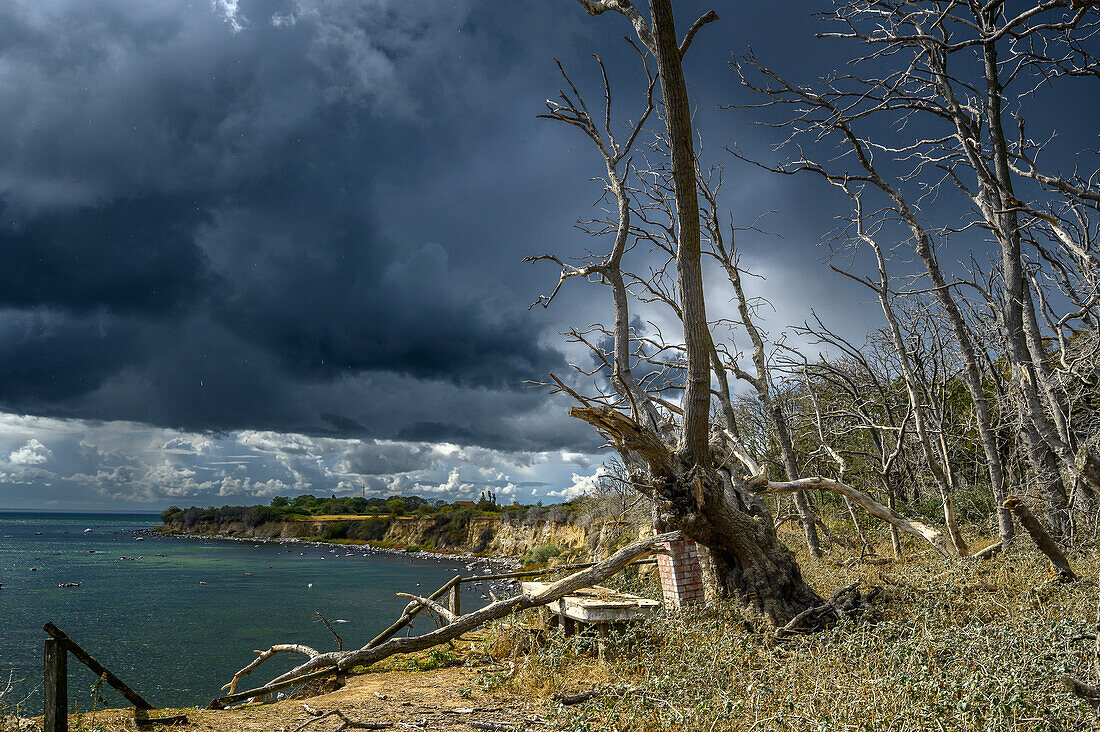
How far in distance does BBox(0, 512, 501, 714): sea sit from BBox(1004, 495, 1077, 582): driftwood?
28.0ft

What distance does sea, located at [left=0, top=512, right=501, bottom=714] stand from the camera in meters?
16.5

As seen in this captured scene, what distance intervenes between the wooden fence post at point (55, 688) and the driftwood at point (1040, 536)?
8535 millimetres

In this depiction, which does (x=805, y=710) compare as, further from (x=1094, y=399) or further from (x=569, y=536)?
(x=569, y=536)

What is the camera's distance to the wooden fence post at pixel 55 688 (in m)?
4.79

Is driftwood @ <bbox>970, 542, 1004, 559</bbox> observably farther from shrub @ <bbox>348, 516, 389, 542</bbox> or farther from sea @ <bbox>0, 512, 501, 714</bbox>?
shrub @ <bbox>348, 516, 389, 542</bbox>

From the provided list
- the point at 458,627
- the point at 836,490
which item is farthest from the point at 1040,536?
the point at 458,627

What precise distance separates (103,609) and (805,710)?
117 feet

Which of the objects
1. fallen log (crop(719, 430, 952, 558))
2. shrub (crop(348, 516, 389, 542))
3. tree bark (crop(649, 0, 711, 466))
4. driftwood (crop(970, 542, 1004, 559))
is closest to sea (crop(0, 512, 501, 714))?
tree bark (crop(649, 0, 711, 466))

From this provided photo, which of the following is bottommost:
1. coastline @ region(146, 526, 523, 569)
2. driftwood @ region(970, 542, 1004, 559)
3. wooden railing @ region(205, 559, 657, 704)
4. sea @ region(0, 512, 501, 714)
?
coastline @ region(146, 526, 523, 569)

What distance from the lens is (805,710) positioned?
141 inches

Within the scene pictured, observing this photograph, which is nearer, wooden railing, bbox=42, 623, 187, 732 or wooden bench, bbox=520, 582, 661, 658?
wooden railing, bbox=42, 623, 187, 732

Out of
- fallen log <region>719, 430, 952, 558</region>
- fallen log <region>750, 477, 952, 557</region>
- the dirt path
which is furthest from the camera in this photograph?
fallen log <region>750, 477, 952, 557</region>

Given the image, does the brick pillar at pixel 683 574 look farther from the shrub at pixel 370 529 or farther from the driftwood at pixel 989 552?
the shrub at pixel 370 529

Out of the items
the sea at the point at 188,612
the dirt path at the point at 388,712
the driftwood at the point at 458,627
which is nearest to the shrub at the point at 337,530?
the sea at the point at 188,612
